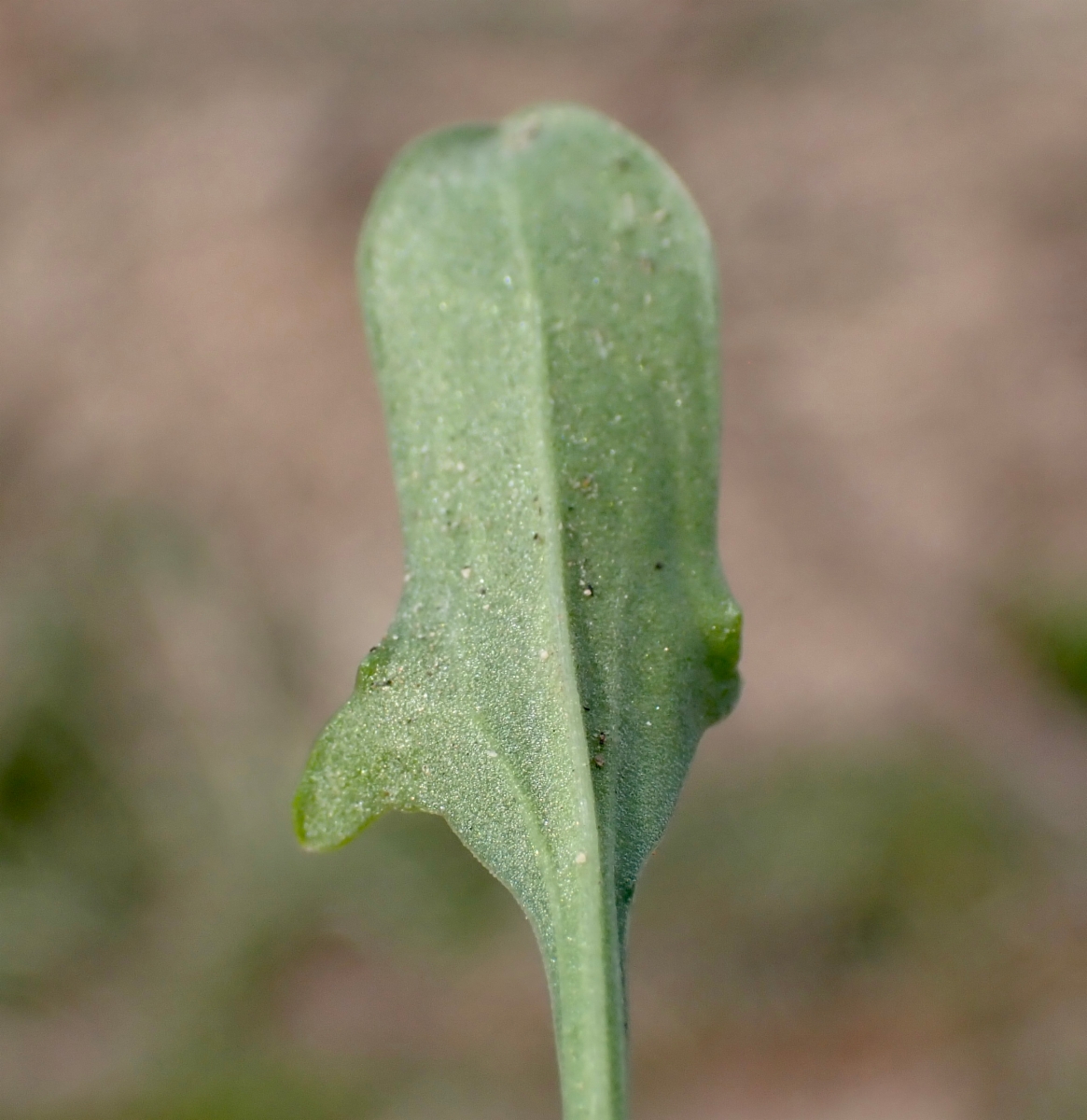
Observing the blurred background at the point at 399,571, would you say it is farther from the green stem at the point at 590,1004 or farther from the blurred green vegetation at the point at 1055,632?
the green stem at the point at 590,1004

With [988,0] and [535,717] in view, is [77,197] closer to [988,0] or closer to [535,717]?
[988,0]

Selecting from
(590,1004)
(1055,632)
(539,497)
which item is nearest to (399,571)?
(1055,632)

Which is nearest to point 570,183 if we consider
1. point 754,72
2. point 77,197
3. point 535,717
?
point 535,717

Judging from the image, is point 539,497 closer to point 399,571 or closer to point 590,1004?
point 590,1004

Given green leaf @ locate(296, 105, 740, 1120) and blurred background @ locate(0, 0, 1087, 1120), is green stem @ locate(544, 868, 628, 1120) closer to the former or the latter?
green leaf @ locate(296, 105, 740, 1120)

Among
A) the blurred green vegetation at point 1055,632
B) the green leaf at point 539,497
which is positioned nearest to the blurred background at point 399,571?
the blurred green vegetation at point 1055,632

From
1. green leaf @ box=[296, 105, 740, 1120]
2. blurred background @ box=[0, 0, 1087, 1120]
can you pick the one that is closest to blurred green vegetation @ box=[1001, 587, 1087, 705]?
blurred background @ box=[0, 0, 1087, 1120]
